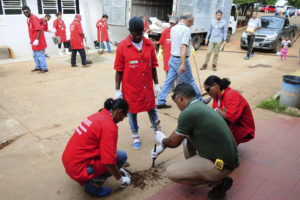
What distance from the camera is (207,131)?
2340mm

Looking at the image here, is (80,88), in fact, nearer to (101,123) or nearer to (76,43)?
(76,43)

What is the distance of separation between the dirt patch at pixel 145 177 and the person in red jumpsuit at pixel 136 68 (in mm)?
793

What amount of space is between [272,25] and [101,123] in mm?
12311

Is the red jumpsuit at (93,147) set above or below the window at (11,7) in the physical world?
below

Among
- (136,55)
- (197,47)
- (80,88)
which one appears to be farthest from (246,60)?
(136,55)

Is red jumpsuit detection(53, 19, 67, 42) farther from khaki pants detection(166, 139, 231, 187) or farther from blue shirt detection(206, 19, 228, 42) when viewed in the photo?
khaki pants detection(166, 139, 231, 187)

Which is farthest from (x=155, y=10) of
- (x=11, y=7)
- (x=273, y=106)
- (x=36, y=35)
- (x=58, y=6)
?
(x=273, y=106)

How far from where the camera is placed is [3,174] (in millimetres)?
3102

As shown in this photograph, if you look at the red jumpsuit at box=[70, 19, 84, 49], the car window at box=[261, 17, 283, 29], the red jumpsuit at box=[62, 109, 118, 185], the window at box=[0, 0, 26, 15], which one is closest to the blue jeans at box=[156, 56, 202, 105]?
the red jumpsuit at box=[62, 109, 118, 185]

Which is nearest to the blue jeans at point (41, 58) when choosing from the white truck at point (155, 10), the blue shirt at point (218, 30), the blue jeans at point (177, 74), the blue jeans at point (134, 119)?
the blue jeans at point (177, 74)

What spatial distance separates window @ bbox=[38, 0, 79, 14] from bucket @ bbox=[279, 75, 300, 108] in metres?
9.57

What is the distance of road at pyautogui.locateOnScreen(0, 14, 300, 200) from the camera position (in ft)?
9.67

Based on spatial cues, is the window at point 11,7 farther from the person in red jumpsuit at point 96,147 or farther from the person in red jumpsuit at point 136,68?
the person in red jumpsuit at point 96,147

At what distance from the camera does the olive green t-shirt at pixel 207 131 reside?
232 cm
